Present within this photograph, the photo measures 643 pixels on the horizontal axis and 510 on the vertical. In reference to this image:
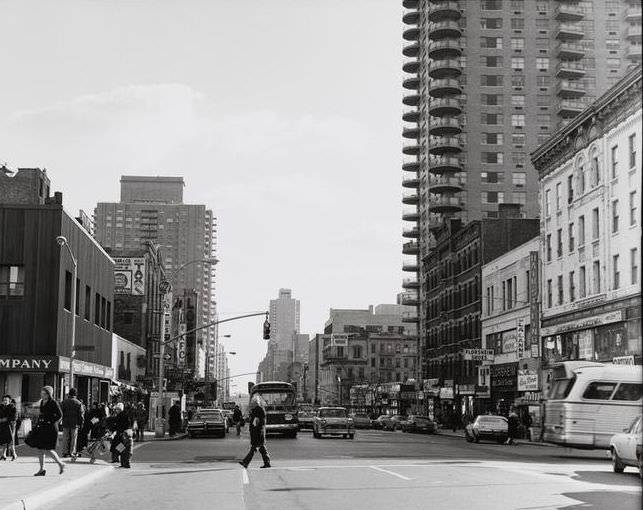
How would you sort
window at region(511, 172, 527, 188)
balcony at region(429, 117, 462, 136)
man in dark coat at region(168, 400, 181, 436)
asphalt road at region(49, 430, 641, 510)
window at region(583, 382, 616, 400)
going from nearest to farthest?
1. asphalt road at region(49, 430, 641, 510)
2. window at region(583, 382, 616, 400)
3. man in dark coat at region(168, 400, 181, 436)
4. balcony at region(429, 117, 462, 136)
5. window at region(511, 172, 527, 188)

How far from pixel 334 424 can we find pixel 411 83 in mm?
78252

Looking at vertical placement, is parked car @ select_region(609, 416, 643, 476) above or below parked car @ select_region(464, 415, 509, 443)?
above

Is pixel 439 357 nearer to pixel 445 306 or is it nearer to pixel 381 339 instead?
pixel 445 306

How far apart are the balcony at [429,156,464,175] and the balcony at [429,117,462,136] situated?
3.15 metres

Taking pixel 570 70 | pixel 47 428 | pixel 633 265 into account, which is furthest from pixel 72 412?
pixel 570 70

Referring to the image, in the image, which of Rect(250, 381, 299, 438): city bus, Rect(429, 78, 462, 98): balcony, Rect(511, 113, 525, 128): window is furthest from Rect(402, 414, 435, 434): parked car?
Rect(511, 113, 525, 128): window

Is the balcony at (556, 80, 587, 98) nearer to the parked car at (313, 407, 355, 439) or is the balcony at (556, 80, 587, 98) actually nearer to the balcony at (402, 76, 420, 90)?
the balcony at (402, 76, 420, 90)

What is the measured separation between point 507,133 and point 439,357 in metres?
35.9

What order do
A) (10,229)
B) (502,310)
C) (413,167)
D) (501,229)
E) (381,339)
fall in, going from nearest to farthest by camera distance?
(10,229) → (502,310) → (501,229) → (413,167) → (381,339)

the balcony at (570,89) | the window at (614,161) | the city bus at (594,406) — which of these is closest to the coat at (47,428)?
the city bus at (594,406)

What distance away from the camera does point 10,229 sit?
40.6m

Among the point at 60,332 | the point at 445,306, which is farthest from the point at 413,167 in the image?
the point at 60,332

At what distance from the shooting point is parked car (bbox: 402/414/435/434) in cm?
6444

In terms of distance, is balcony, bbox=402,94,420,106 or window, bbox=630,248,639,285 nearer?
window, bbox=630,248,639,285
